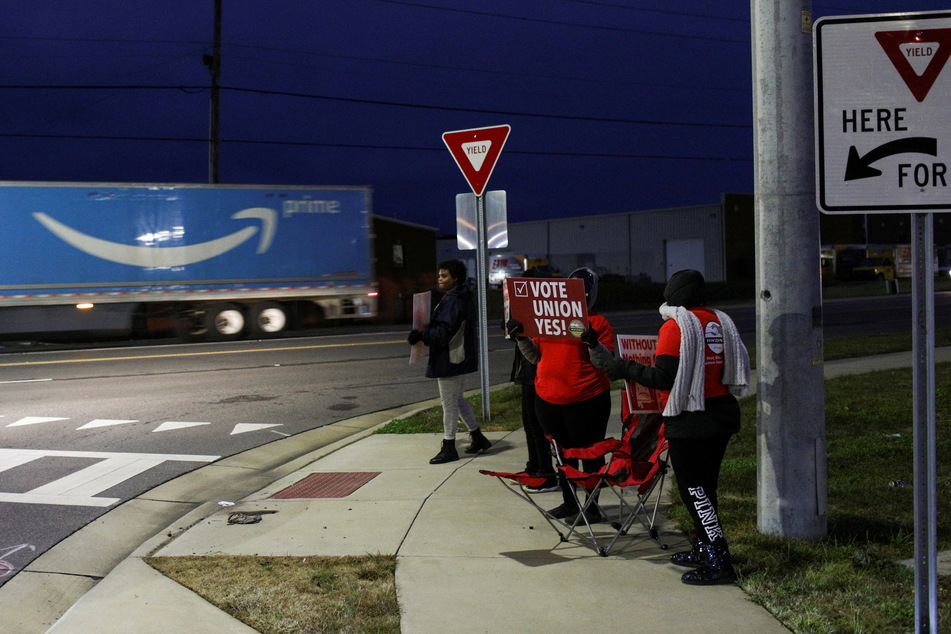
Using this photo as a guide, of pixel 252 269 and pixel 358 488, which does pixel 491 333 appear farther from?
pixel 358 488

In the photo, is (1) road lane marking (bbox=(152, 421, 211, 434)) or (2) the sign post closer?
(2) the sign post

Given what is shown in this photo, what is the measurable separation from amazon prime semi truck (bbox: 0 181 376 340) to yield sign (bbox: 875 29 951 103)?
843 inches

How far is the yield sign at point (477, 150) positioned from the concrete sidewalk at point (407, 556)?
3287 millimetres

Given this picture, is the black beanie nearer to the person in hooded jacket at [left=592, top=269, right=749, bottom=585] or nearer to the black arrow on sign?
the person in hooded jacket at [left=592, top=269, right=749, bottom=585]

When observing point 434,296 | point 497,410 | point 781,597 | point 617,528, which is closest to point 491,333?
point 497,410

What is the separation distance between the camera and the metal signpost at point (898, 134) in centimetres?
349

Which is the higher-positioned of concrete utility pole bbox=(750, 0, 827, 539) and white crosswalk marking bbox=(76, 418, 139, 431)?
concrete utility pole bbox=(750, 0, 827, 539)

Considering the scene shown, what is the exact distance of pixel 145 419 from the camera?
11211 millimetres

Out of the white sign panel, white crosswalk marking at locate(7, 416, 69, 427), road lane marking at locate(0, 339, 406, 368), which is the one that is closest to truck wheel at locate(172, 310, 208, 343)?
road lane marking at locate(0, 339, 406, 368)

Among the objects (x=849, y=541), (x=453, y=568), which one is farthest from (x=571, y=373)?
(x=849, y=541)

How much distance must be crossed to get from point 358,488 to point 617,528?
2.36 meters

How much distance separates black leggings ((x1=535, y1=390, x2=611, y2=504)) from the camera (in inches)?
238

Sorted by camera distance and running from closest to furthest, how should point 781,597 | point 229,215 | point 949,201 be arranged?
point 949,201, point 781,597, point 229,215

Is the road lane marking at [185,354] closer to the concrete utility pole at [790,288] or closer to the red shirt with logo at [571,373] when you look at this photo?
the red shirt with logo at [571,373]
